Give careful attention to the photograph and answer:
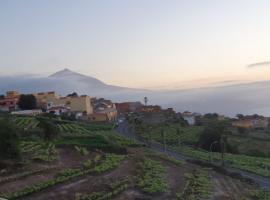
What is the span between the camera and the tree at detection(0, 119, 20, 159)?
35.4m

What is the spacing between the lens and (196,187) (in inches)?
1320

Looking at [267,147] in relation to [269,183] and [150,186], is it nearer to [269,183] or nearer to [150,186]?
[269,183]

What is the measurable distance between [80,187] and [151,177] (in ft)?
20.2

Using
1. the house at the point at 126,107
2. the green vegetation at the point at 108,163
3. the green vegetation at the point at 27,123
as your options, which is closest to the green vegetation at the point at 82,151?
the green vegetation at the point at 108,163

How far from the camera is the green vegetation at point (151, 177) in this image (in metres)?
31.6

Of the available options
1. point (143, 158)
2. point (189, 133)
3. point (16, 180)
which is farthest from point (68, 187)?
point (189, 133)

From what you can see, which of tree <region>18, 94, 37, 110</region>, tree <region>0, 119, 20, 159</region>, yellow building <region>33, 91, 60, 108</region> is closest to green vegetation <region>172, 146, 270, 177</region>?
tree <region>0, 119, 20, 159</region>

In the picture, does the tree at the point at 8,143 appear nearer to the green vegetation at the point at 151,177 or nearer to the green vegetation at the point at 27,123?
the green vegetation at the point at 151,177

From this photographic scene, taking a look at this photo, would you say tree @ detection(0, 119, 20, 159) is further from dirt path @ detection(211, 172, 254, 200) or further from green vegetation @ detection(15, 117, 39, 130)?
green vegetation @ detection(15, 117, 39, 130)

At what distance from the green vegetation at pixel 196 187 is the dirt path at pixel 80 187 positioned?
418 centimetres

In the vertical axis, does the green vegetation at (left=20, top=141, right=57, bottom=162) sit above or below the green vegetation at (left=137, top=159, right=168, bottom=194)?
above

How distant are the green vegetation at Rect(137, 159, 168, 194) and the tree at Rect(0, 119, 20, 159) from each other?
330 inches

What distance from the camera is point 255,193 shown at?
3431 cm

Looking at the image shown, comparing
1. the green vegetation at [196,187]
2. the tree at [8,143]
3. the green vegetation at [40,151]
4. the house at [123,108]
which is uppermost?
the house at [123,108]
